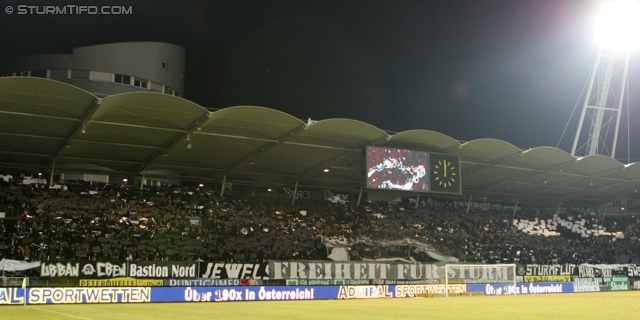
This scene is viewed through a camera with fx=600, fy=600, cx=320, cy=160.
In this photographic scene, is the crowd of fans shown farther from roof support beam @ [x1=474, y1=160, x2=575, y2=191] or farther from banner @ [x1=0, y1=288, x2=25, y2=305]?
banner @ [x1=0, y1=288, x2=25, y2=305]

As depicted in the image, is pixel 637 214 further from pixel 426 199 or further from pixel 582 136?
pixel 426 199

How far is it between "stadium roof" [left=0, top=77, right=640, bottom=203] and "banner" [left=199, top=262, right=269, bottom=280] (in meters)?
6.89

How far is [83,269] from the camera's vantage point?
2833cm

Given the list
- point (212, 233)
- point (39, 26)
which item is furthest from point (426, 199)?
point (39, 26)

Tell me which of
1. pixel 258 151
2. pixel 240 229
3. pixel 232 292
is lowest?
pixel 232 292

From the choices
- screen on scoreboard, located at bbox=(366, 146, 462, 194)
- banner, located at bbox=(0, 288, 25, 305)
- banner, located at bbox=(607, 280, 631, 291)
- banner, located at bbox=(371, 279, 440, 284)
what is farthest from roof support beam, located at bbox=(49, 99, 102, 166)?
banner, located at bbox=(607, 280, 631, 291)

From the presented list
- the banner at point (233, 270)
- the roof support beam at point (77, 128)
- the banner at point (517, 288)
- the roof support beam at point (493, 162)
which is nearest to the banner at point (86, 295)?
the banner at point (233, 270)

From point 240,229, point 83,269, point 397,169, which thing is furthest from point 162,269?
point 397,169

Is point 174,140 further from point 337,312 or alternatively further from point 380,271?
point 337,312

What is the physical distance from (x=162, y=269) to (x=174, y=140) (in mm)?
7332

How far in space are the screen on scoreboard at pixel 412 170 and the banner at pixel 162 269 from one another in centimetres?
1072

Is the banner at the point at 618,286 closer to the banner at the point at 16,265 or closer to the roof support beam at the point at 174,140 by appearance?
the roof support beam at the point at 174,140

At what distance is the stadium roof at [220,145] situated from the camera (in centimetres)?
2784

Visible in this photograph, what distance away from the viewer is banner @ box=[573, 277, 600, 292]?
40847 mm
